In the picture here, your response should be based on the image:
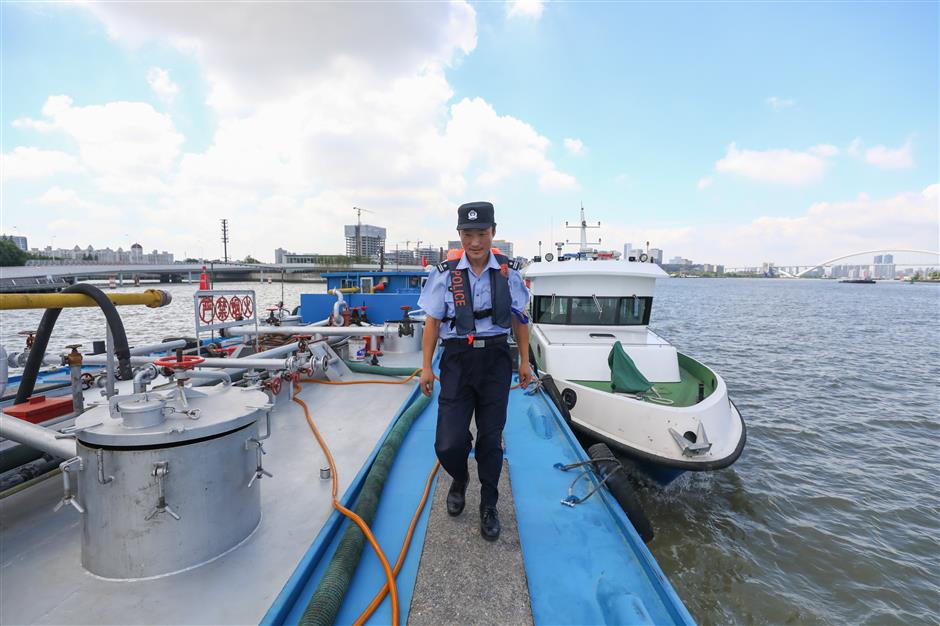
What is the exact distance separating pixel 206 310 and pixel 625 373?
18.2ft

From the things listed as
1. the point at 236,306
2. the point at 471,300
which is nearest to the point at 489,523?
the point at 471,300

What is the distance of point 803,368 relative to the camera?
49.7 feet

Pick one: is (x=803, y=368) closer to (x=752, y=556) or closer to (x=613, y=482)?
(x=752, y=556)

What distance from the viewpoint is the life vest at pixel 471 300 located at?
2547mm

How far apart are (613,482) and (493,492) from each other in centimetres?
118

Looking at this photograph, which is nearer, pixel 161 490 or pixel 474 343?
pixel 161 490

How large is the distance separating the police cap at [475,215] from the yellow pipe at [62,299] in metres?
2.07

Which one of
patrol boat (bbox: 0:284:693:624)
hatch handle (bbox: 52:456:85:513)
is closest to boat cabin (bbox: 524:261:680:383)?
patrol boat (bbox: 0:284:693:624)

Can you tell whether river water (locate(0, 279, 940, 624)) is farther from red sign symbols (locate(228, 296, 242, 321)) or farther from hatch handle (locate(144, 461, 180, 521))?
hatch handle (locate(144, 461, 180, 521))

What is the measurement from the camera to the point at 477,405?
8.91 feet

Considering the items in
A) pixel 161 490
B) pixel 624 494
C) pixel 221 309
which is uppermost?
pixel 221 309

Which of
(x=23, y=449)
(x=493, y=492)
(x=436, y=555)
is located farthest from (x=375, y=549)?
(x=23, y=449)

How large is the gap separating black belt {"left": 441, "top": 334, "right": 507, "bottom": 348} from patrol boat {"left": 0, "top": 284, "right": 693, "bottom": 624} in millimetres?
1144

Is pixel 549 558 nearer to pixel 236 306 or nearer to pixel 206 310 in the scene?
pixel 206 310
